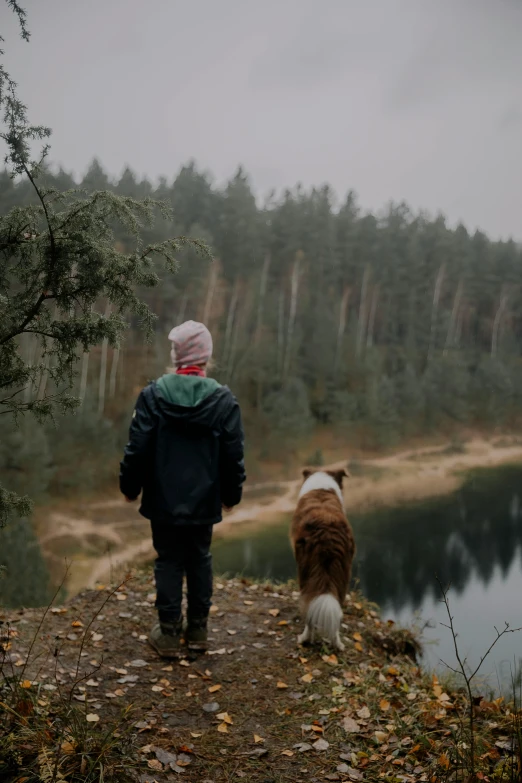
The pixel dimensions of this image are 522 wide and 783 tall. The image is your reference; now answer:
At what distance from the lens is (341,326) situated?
2212 centimetres

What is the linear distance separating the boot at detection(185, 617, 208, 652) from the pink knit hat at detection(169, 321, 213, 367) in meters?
1.59

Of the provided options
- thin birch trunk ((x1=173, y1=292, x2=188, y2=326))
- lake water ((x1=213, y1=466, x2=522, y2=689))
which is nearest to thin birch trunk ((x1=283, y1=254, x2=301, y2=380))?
thin birch trunk ((x1=173, y1=292, x2=188, y2=326))

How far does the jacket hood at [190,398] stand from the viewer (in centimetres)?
305

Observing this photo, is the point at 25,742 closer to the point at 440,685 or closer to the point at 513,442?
the point at 440,685

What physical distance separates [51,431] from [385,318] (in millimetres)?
15180

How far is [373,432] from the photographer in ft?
65.8

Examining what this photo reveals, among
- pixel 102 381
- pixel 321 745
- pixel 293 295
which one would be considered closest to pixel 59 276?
pixel 321 745

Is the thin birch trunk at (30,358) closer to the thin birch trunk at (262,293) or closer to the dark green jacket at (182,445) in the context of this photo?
the dark green jacket at (182,445)

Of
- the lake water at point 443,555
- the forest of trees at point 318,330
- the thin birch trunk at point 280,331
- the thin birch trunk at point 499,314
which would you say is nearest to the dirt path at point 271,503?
the lake water at point 443,555

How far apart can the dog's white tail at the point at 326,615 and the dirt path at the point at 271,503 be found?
27.2 feet

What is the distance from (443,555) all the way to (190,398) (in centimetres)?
1161

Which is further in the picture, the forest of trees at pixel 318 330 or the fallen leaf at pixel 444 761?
the forest of trees at pixel 318 330

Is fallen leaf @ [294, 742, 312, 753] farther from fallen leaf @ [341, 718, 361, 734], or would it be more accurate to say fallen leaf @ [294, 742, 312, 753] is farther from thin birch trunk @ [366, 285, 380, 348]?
thin birch trunk @ [366, 285, 380, 348]

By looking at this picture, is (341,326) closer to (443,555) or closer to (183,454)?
(443,555)
